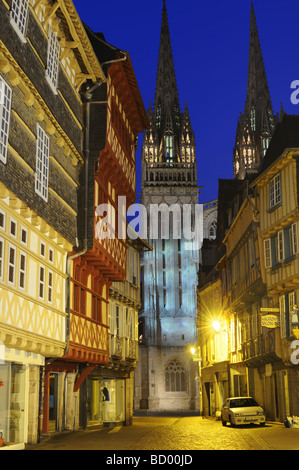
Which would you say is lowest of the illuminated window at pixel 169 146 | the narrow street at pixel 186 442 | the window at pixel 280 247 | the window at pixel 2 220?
the narrow street at pixel 186 442

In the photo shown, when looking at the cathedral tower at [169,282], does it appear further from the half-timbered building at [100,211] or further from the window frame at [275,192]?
the window frame at [275,192]

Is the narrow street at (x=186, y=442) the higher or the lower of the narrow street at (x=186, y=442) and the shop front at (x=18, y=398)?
the lower

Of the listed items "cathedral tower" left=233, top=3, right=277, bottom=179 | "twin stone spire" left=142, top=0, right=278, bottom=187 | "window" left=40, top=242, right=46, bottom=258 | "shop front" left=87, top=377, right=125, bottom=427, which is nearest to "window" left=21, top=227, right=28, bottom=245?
"window" left=40, top=242, right=46, bottom=258

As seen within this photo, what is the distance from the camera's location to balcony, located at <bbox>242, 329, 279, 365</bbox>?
2688 cm

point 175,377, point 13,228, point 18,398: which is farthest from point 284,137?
point 175,377

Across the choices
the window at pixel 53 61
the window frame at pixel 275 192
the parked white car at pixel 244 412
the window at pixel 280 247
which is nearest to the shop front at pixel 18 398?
the window at pixel 53 61

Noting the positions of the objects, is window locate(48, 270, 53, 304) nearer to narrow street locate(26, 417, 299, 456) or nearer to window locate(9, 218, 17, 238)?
window locate(9, 218, 17, 238)

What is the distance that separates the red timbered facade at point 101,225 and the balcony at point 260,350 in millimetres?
6543

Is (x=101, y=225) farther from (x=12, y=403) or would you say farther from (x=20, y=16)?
(x=20, y=16)

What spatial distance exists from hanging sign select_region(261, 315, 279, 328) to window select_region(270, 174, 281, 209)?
429 centimetres

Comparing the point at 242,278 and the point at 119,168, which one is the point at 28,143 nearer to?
the point at 119,168

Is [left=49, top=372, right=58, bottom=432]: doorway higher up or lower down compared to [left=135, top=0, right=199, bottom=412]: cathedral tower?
lower down

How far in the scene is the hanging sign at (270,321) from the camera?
25.2 meters
